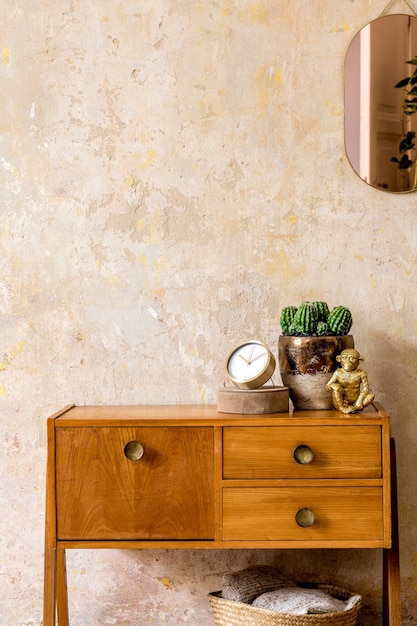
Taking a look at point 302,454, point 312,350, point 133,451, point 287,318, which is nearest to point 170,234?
point 287,318

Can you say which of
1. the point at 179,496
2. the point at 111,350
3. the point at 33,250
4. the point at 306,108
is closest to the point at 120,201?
the point at 33,250

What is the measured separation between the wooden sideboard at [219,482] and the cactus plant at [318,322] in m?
0.26

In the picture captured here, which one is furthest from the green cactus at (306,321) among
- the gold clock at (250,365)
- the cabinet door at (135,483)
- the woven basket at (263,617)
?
the woven basket at (263,617)

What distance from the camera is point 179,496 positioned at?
2104 millimetres

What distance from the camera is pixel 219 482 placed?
2088mm

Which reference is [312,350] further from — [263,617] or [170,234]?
[263,617]

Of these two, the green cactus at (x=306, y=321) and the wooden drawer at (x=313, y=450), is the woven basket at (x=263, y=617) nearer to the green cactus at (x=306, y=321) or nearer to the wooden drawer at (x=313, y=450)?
the wooden drawer at (x=313, y=450)

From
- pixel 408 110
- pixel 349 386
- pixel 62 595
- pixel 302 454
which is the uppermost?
pixel 408 110

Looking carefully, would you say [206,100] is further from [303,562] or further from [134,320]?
[303,562]

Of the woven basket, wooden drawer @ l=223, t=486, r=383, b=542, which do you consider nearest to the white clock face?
wooden drawer @ l=223, t=486, r=383, b=542

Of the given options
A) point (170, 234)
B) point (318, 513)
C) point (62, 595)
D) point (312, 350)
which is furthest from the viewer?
point (170, 234)

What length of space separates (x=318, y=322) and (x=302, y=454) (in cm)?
40

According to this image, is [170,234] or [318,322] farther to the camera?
[170,234]

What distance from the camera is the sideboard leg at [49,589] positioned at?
2127 mm
